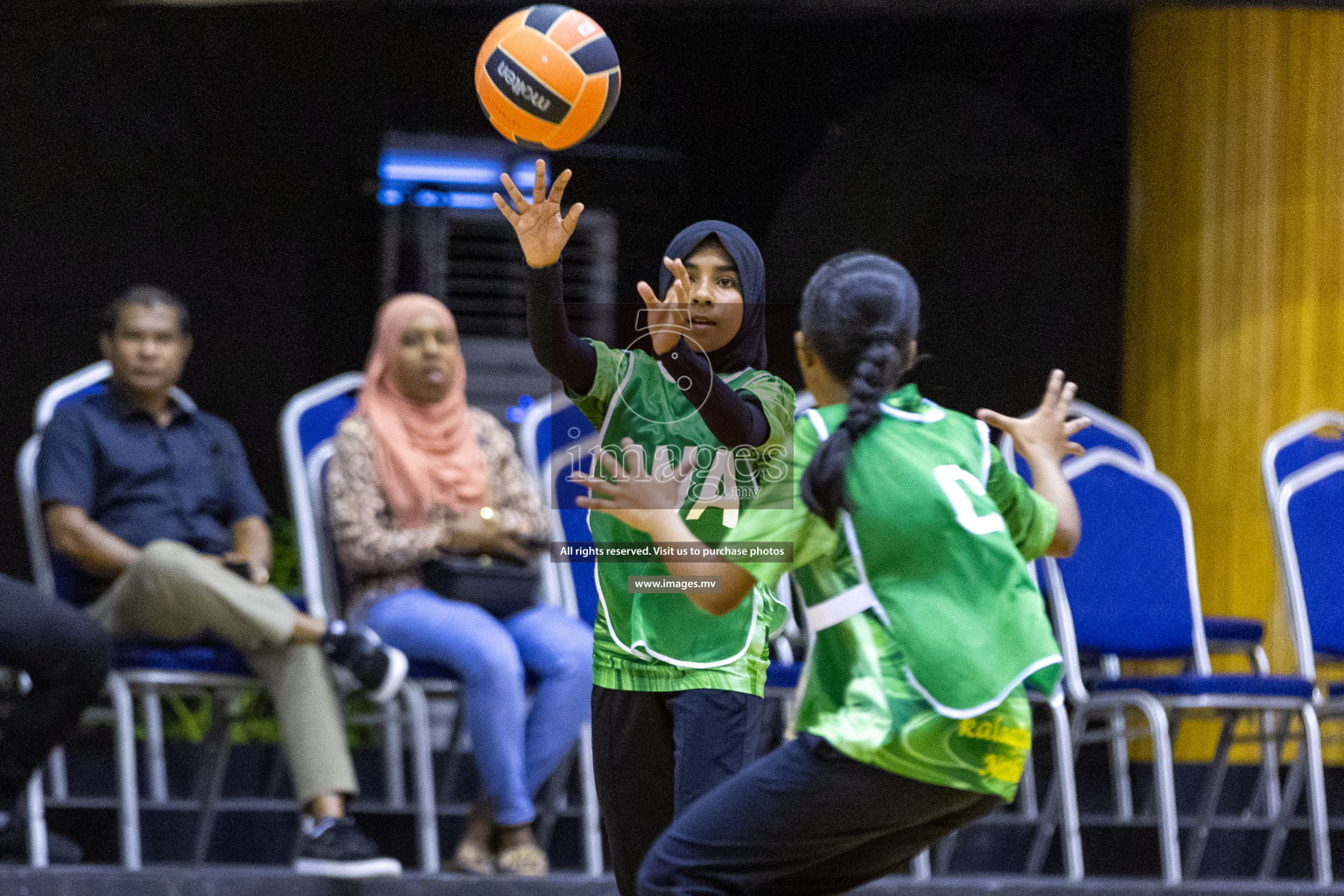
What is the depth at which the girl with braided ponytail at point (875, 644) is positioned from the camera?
1.86 meters

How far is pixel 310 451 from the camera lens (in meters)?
3.92

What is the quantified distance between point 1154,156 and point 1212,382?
0.90m

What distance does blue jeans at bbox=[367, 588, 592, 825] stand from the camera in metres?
3.33

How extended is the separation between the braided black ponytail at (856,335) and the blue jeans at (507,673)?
154 cm

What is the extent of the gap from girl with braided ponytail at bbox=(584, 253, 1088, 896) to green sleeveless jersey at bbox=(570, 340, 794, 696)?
28 cm

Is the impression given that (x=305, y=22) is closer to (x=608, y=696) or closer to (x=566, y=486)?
(x=566, y=486)

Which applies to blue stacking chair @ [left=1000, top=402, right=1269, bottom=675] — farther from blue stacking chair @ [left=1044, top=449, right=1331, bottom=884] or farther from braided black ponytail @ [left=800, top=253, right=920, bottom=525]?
braided black ponytail @ [left=800, top=253, right=920, bottom=525]

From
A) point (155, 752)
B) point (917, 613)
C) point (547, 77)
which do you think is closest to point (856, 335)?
point (917, 613)

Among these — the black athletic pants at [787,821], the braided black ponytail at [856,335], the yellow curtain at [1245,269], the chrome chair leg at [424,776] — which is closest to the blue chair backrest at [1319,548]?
the yellow curtain at [1245,269]

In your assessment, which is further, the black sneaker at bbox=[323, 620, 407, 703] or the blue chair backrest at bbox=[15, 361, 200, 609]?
the blue chair backrest at bbox=[15, 361, 200, 609]

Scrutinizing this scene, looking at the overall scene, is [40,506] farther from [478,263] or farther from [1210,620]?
[1210,620]

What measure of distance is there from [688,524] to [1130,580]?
2.12m

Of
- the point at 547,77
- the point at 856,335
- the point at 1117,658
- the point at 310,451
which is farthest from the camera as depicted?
the point at 1117,658

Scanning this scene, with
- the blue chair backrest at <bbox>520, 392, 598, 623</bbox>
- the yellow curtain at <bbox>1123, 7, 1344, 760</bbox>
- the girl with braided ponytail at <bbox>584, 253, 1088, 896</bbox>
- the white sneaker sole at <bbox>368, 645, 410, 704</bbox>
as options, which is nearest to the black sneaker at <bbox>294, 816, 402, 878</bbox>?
the white sneaker sole at <bbox>368, 645, 410, 704</bbox>
